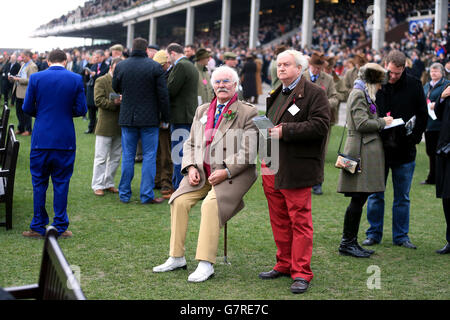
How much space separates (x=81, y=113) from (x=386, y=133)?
9.92 ft

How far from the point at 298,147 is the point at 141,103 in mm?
3338

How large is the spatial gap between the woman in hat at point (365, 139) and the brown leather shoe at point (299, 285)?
3.99 feet

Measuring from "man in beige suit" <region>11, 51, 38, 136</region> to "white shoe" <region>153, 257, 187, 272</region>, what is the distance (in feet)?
32.1

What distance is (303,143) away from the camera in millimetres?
4680

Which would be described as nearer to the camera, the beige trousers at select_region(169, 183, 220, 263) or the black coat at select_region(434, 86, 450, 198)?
the beige trousers at select_region(169, 183, 220, 263)

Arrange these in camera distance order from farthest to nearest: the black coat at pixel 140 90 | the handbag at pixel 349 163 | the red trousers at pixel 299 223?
1. the black coat at pixel 140 90
2. the handbag at pixel 349 163
3. the red trousers at pixel 299 223

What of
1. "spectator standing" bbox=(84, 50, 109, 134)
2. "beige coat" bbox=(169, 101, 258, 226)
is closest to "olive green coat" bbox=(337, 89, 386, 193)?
"beige coat" bbox=(169, 101, 258, 226)

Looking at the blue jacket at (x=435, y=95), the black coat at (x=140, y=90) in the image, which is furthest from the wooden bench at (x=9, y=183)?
the blue jacket at (x=435, y=95)

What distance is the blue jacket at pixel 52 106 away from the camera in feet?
19.1

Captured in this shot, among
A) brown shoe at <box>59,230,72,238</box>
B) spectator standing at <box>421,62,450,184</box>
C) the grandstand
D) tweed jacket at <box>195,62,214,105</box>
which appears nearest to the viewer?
brown shoe at <box>59,230,72,238</box>

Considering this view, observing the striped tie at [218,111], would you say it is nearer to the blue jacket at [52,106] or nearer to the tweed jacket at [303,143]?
the tweed jacket at [303,143]

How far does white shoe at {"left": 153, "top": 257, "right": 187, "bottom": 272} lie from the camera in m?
5.03

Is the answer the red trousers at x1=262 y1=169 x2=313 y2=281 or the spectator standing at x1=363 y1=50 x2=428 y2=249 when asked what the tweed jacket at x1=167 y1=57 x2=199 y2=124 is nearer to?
the spectator standing at x1=363 y1=50 x2=428 y2=249
